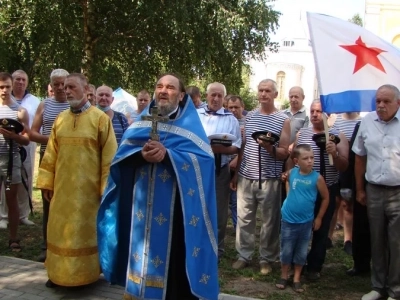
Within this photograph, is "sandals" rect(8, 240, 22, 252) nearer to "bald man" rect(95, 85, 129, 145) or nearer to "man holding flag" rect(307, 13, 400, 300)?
"bald man" rect(95, 85, 129, 145)

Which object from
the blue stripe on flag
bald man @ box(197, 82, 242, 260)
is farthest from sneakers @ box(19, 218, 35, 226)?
the blue stripe on flag

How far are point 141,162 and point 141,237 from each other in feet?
1.95

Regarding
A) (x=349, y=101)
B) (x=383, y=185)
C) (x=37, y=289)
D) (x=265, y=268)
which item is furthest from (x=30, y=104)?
(x=383, y=185)

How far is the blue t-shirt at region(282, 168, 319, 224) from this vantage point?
523 centimetres

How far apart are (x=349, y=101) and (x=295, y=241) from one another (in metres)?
1.56

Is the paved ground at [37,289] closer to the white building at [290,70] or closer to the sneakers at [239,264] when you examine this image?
the sneakers at [239,264]

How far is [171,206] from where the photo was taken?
4.00m

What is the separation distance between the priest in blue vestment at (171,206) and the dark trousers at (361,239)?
2.42m

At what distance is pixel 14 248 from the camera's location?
6316 millimetres

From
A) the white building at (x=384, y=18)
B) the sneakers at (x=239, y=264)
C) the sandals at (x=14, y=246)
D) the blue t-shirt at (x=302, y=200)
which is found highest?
the white building at (x=384, y=18)

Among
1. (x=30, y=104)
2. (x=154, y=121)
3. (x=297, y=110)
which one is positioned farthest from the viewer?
(x=297, y=110)

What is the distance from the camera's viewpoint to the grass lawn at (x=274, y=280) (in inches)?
205

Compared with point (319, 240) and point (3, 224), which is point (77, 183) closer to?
point (319, 240)

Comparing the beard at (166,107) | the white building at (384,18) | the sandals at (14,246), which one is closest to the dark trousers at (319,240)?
the beard at (166,107)
